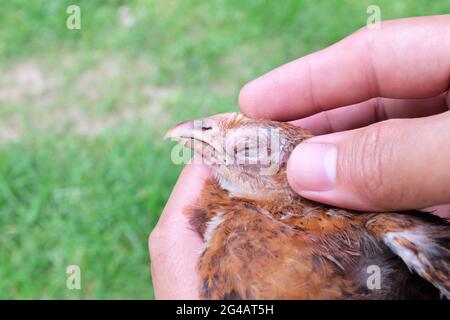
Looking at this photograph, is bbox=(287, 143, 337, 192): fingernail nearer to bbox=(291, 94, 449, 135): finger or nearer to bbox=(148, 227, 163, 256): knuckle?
bbox=(148, 227, 163, 256): knuckle

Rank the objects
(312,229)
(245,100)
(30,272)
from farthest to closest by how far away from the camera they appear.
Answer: (30,272), (245,100), (312,229)

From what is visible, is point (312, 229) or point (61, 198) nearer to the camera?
point (312, 229)

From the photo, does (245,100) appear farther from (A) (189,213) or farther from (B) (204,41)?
(B) (204,41)

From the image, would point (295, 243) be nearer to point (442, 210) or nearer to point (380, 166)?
point (380, 166)

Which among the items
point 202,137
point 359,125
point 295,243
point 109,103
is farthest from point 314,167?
point 109,103

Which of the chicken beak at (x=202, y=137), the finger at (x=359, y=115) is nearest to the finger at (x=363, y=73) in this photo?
the finger at (x=359, y=115)

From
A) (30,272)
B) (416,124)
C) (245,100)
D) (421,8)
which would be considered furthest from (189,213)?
(421,8)

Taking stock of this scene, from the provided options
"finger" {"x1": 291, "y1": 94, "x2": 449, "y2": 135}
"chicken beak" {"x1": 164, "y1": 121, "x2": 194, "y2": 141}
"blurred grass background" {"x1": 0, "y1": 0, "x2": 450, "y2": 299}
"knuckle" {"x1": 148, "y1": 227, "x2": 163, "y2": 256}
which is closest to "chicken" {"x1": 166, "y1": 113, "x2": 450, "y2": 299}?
"chicken beak" {"x1": 164, "y1": 121, "x2": 194, "y2": 141}
